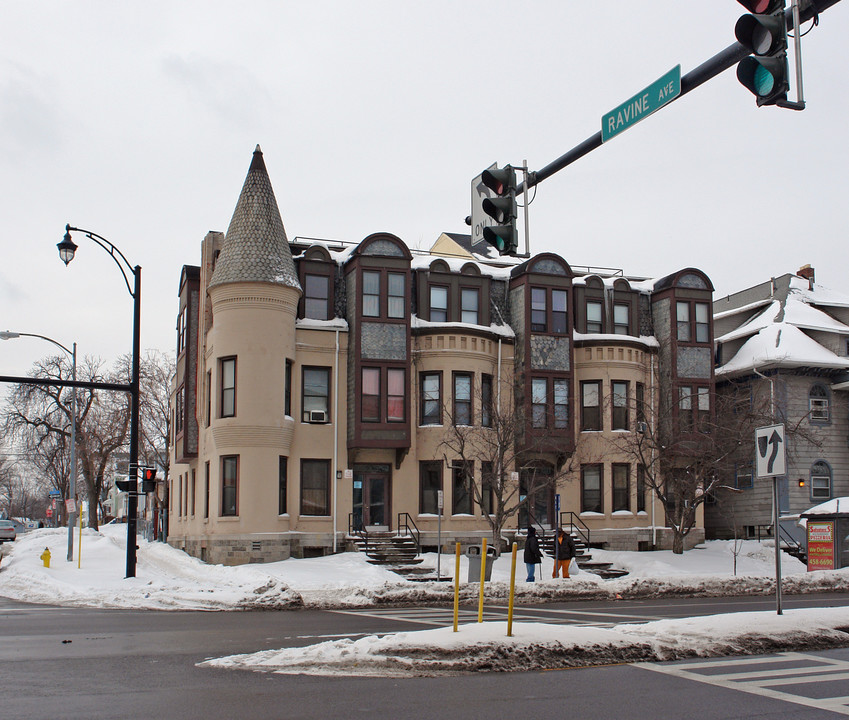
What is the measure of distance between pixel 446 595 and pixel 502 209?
13.4m

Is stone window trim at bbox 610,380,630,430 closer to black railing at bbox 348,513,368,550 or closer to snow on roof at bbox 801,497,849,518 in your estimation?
snow on roof at bbox 801,497,849,518

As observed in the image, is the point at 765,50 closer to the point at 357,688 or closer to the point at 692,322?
the point at 357,688

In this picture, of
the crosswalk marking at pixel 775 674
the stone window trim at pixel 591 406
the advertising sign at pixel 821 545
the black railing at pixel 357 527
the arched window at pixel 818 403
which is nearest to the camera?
the crosswalk marking at pixel 775 674

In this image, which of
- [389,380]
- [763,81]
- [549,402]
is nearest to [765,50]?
[763,81]

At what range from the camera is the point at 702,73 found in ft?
26.7

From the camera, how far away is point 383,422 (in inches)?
1293

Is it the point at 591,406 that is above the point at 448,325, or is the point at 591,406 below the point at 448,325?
below

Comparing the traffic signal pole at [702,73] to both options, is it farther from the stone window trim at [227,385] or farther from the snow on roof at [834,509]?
the stone window trim at [227,385]

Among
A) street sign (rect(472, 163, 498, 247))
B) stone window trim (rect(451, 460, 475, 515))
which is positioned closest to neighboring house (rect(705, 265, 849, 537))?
stone window trim (rect(451, 460, 475, 515))

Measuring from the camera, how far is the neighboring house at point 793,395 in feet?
127

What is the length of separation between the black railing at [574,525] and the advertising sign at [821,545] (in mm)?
8148

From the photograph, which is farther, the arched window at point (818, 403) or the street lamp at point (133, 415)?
the arched window at point (818, 403)

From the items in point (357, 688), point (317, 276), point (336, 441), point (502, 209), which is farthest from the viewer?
point (317, 276)

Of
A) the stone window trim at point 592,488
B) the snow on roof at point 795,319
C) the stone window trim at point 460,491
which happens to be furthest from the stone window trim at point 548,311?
the snow on roof at point 795,319
